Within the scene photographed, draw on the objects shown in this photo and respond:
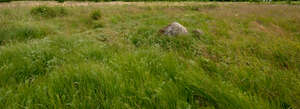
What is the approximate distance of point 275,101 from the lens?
148 cm

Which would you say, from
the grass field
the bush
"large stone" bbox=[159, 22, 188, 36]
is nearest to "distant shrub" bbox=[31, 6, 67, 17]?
the bush

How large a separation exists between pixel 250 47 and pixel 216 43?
737mm

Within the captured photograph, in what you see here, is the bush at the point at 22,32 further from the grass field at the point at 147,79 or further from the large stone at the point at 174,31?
the large stone at the point at 174,31

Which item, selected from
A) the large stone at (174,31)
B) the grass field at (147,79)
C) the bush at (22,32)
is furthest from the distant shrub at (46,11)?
the large stone at (174,31)

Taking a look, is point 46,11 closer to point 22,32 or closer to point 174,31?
point 22,32

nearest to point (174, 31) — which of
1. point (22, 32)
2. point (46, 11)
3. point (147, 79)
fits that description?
point (147, 79)

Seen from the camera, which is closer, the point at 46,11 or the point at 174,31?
the point at 174,31

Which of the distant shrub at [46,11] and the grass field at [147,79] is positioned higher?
the distant shrub at [46,11]

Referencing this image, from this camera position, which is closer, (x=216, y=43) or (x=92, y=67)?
(x=92, y=67)

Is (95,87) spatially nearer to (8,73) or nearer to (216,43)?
(8,73)

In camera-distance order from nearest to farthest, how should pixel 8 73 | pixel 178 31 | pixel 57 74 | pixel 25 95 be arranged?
pixel 25 95
pixel 57 74
pixel 8 73
pixel 178 31

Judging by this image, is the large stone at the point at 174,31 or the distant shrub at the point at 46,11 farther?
the distant shrub at the point at 46,11

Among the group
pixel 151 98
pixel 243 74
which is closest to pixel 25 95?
pixel 151 98

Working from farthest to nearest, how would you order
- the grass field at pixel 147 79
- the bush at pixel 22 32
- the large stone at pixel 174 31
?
the bush at pixel 22 32 < the large stone at pixel 174 31 < the grass field at pixel 147 79
